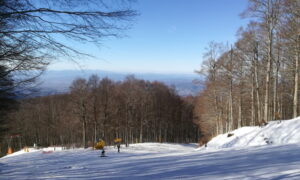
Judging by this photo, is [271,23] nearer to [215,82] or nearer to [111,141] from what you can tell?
[215,82]

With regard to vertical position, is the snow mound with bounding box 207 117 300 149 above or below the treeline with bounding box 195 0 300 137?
below

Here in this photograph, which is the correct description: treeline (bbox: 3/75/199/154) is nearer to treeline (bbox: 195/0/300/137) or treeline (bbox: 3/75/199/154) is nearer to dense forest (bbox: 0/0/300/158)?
dense forest (bbox: 0/0/300/158)

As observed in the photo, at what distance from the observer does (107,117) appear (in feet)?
105

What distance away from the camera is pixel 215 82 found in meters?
20.5

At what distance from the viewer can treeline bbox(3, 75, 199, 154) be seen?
A: 1096 inches

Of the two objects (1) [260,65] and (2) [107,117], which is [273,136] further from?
(2) [107,117]

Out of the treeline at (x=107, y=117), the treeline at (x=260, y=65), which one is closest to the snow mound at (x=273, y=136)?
the treeline at (x=260, y=65)

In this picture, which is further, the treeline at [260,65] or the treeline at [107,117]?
the treeline at [107,117]

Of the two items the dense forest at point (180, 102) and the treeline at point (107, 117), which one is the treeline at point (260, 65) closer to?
the dense forest at point (180, 102)

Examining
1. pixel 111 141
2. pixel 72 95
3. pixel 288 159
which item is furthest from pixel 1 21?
pixel 111 141

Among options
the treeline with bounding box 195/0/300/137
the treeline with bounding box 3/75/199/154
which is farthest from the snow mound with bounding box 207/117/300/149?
the treeline with bounding box 3/75/199/154

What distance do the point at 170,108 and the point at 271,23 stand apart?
34538mm

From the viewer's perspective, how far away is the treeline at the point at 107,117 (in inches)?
1096

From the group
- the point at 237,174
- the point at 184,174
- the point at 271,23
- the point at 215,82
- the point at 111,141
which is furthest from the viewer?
the point at 111,141
